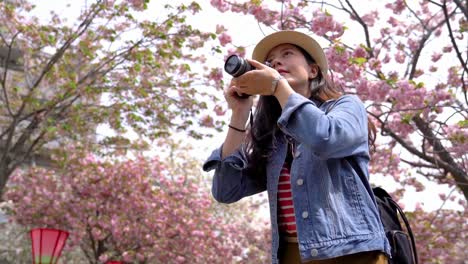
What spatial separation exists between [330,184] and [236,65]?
1.42 ft

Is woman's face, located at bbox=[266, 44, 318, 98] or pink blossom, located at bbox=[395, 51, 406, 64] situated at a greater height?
pink blossom, located at bbox=[395, 51, 406, 64]

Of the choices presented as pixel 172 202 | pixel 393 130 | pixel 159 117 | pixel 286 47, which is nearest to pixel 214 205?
pixel 172 202

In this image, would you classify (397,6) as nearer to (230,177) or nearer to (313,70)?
(313,70)

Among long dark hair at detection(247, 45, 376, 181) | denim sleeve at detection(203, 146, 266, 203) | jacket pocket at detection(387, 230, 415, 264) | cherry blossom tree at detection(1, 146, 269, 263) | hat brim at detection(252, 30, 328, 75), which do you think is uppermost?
cherry blossom tree at detection(1, 146, 269, 263)

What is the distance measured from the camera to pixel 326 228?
143cm

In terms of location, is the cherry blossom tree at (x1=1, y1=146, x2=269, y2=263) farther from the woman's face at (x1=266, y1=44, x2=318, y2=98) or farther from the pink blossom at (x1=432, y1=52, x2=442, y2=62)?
the woman's face at (x1=266, y1=44, x2=318, y2=98)

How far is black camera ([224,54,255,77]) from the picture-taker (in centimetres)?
159

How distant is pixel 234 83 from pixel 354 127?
43 cm

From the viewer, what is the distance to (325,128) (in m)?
1.42

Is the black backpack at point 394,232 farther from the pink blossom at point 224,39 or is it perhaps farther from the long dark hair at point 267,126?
the pink blossom at point 224,39

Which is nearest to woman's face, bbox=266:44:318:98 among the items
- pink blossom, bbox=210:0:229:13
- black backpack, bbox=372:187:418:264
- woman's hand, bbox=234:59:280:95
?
woman's hand, bbox=234:59:280:95

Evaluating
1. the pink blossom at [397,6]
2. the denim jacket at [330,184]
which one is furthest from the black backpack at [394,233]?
the pink blossom at [397,6]

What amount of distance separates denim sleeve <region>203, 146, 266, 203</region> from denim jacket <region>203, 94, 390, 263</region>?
0.22 m

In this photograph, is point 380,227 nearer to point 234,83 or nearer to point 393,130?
point 234,83
